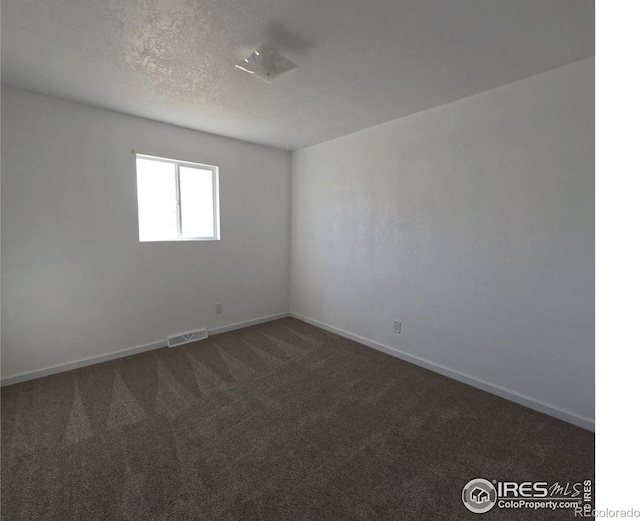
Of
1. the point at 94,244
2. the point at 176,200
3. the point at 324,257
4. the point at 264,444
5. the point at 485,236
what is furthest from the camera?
the point at 324,257

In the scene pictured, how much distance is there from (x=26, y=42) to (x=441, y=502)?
3.70 metres

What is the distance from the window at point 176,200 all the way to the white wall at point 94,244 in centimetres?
14

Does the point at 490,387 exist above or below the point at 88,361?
below

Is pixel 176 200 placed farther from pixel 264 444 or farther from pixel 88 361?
pixel 264 444

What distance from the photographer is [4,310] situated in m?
2.62

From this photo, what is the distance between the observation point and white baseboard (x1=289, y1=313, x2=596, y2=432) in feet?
7.29

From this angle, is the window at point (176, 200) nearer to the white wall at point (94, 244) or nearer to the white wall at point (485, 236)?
the white wall at point (94, 244)

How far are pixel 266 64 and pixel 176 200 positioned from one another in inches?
88.8

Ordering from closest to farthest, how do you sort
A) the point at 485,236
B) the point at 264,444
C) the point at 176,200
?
the point at 264,444, the point at 485,236, the point at 176,200

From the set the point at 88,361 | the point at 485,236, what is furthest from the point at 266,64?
the point at 88,361

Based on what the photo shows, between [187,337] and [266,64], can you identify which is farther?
[187,337]

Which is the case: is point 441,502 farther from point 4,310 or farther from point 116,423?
point 4,310

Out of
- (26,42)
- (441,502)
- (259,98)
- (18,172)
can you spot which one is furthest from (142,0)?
(441,502)

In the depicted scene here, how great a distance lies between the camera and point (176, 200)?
3.69 metres
